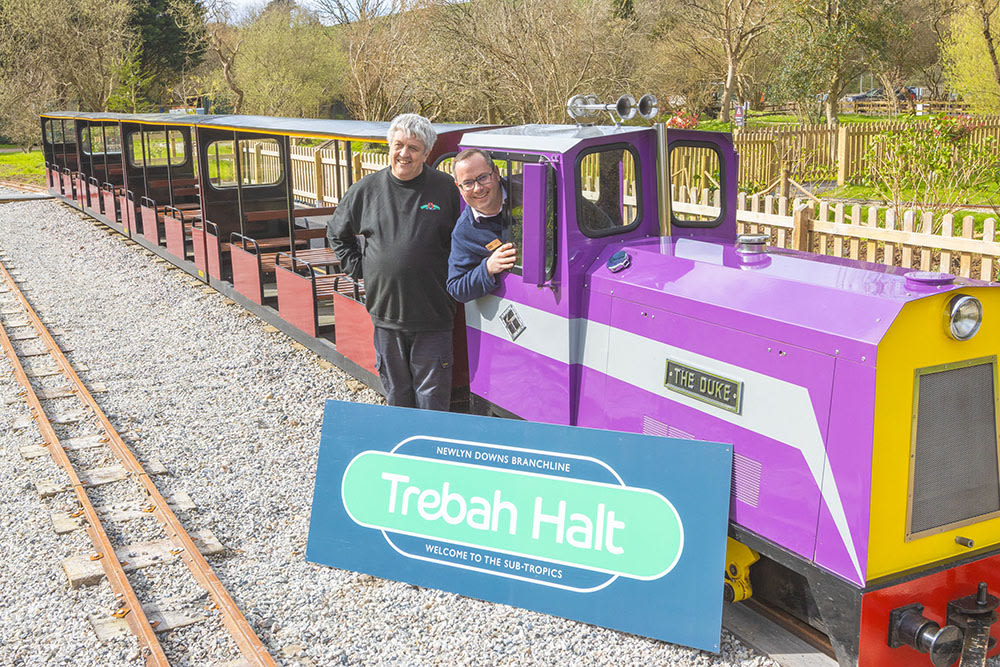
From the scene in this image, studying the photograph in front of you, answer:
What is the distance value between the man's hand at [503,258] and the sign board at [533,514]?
0.87 m

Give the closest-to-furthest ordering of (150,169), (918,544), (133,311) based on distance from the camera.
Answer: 1. (918,544)
2. (133,311)
3. (150,169)

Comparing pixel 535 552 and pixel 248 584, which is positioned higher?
pixel 535 552

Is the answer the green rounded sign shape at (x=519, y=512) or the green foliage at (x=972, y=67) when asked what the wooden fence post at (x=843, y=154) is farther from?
the green rounded sign shape at (x=519, y=512)

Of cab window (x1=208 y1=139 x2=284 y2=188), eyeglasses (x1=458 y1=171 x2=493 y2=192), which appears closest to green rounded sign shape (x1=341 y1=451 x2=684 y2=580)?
eyeglasses (x1=458 y1=171 x2=493 y2=192)

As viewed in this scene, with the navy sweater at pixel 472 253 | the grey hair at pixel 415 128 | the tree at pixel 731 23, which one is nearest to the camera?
the navy sweater at pixel 472 253

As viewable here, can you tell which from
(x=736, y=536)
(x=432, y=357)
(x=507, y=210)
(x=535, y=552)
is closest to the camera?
(x=736, y=536)

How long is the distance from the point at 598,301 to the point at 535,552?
1.27m

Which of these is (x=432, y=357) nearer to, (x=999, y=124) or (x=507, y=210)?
(x=507, y=210)

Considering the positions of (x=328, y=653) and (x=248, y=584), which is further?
(x=248, y=584)

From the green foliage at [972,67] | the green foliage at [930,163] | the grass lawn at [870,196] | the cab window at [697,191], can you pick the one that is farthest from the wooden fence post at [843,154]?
the green foliage at [930,163]

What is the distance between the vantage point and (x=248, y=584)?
4758 mm

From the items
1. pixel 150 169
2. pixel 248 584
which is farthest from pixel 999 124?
pixel 248 584

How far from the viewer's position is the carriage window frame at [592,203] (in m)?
4.67

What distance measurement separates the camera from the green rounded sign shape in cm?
407
